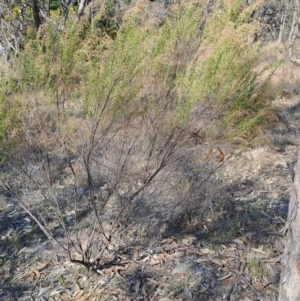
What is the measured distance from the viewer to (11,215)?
4.26 metres

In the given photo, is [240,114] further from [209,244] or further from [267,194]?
[267,194]

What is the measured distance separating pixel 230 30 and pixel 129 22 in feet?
2.34

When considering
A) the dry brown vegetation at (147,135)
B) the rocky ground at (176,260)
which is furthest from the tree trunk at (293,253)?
the dry brown vegetation at (147,135)

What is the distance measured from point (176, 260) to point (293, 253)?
1.76 m

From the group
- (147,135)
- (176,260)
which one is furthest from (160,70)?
(176,260)

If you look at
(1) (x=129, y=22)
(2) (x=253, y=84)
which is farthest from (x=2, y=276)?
(2) (x=253, y=84)

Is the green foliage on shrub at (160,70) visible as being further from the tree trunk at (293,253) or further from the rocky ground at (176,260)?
the tree trunk at (293,253)

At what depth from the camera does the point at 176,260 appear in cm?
333

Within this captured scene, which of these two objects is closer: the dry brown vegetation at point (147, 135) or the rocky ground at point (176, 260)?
the dry brown vegetation at point (147, 135)

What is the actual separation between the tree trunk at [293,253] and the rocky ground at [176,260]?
0.84 m

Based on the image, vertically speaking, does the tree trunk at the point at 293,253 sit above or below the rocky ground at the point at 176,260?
above

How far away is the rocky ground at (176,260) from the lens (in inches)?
118

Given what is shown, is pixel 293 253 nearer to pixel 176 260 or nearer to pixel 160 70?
pixel 160 70

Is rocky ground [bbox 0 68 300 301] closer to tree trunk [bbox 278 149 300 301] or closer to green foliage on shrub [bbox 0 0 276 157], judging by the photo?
green foliage on shrub [bbox 0 0 276 157]
